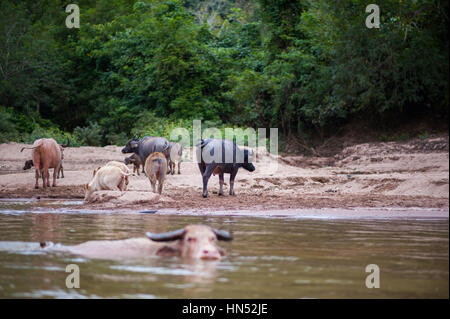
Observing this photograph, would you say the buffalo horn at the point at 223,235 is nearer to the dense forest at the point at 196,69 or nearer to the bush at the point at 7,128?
the dense forest at the point at 196,69

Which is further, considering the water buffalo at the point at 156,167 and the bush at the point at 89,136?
the bush at the point at 89,136

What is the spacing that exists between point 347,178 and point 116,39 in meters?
23.5

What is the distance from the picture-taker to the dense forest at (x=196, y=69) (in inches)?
856

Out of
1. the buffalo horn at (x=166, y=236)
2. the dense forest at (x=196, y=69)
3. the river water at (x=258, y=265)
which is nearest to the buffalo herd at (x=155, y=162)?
the river water at (x=258, y=265)

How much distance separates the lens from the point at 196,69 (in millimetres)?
Answer: 32125

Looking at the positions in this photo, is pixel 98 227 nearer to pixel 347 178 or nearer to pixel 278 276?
pixel 278 276

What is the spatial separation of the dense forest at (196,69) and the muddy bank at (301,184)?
2.08 metres

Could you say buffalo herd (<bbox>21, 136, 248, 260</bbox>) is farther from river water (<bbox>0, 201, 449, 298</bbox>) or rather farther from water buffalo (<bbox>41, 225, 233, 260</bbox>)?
river water (<bbox>0, 201, 449, 298</bbox>)

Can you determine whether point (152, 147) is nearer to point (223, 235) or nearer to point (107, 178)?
point (107, 178)

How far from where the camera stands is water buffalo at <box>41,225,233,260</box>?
613 centimetres

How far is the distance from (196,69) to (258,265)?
27057 millimetres

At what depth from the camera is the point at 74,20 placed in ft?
123

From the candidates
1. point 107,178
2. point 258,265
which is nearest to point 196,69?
point 107,178

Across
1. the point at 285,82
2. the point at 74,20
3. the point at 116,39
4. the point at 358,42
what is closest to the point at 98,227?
the point at 358,42
